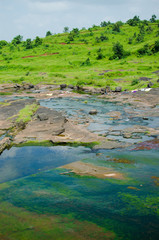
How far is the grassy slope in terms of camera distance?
42.2 metres

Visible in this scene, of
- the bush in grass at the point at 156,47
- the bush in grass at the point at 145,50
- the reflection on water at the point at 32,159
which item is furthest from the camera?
the bush in grass at the point at 145,50

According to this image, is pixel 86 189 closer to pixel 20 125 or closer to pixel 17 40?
pixel 20 125

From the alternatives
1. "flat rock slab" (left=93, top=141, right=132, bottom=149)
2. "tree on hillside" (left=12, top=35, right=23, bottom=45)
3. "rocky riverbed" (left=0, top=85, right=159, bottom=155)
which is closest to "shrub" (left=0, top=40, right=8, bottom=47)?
"tree on hillside" (left=12, top=35, right=23, bottom=45)

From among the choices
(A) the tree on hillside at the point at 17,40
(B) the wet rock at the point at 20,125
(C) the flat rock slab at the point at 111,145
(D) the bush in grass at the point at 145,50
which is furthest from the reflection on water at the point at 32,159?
(A) the tree on hillside at the point at 17,40

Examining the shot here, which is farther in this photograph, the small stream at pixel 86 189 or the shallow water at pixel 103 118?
the shallow water at pixel 103 118

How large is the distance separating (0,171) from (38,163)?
1.72 m

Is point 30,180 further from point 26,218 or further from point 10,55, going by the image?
point 10,55

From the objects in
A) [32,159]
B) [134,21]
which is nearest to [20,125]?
[32,159]

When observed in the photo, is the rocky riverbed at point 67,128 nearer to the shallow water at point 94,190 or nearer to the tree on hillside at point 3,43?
the shallow water at point 94,190

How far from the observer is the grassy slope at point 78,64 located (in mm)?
42188

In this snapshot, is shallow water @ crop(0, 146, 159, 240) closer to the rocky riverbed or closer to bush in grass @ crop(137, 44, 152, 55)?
the rocky riverbed

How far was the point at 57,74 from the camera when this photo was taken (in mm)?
46594

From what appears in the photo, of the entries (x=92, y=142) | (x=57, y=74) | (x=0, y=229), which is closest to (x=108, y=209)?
(x=0, y=229)

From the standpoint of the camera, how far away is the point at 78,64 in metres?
56.6
